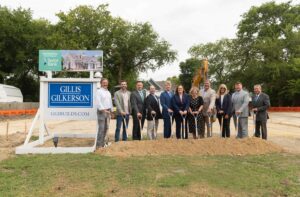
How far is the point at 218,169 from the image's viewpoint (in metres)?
7.46

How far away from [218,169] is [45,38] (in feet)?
149

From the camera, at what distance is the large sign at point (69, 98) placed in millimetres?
10773

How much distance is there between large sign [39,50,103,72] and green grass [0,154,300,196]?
311cm

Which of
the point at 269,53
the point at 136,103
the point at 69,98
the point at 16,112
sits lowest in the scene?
the point at 16,112

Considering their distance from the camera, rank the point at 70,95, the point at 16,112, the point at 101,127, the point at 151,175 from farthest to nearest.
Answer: the point at 16,112, the point at 70,95, the point at 101,127, the point at 151,175

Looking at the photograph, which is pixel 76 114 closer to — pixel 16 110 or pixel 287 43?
pixel 16 110

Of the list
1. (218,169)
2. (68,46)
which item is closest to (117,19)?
(68,46)

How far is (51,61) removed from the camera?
11344 mm

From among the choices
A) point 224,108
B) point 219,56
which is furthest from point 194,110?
point 219,56

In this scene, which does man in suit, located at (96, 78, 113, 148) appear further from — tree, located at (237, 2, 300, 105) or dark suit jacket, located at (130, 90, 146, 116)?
tree, located at (237, 2, 300, 105)

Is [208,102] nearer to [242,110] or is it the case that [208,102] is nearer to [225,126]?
[225,126]

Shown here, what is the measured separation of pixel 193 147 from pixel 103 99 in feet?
8.40

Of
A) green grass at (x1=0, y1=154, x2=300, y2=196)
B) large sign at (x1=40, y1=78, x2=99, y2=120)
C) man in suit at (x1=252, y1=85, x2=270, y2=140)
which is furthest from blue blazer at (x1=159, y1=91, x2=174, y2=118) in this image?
green grass at (x1=0, y1=154, x2=300, y2=196)

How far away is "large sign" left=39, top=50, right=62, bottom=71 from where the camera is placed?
36.9ft
